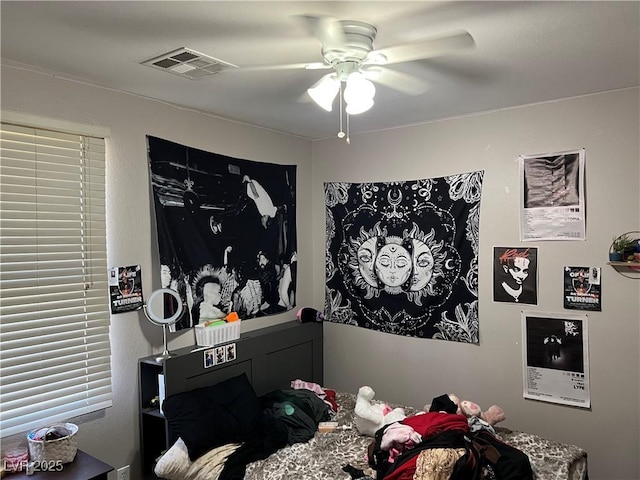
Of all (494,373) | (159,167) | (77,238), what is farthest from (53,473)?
(494,373)

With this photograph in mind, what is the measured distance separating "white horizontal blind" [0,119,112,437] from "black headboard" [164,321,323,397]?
444mm

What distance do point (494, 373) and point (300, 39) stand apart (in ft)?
8.72

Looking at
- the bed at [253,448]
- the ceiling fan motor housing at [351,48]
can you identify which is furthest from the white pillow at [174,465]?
the ceiling fan motor housing at [351,48]

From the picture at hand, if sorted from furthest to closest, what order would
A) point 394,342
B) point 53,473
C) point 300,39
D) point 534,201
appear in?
point 394,342, point 534,201, point 53,473, point 300,39

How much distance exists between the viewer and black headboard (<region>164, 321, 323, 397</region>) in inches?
119

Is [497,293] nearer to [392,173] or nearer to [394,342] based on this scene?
[394,342]

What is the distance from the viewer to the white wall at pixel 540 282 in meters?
2.97

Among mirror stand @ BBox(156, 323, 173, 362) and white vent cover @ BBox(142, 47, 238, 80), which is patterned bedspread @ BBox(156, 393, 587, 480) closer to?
mirror stand @ BBox(156, 323, 173, 362)

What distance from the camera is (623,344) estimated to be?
2.97 m

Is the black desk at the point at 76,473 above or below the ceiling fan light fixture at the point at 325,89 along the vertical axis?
below

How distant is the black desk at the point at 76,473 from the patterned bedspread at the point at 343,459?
76 centimetres

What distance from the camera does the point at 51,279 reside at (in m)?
2.61

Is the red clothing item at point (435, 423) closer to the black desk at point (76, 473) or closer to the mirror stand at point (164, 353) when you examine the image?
the mirror stand at point (164, 353)

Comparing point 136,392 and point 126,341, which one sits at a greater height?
point 126,341
